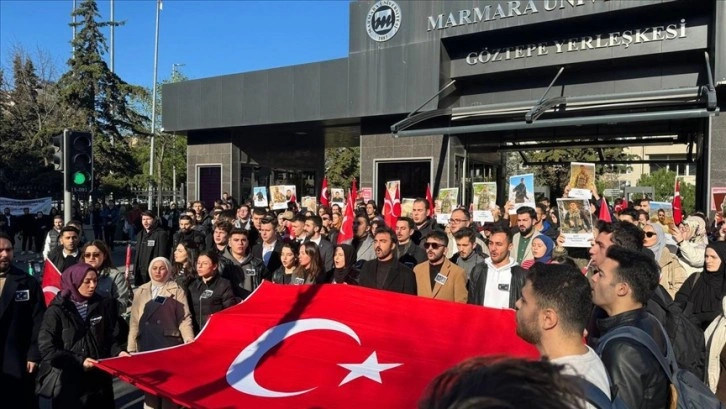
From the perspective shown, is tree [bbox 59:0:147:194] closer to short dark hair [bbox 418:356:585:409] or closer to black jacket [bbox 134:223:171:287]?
black jacket [bbox 134:223:171:287]

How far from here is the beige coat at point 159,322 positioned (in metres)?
5.29

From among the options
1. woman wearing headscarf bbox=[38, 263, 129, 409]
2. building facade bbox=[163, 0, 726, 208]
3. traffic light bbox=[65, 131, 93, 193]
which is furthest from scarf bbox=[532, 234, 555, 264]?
building facade bbox=[163, 0, 726, 208]

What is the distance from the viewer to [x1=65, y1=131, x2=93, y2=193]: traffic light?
30.4 ft

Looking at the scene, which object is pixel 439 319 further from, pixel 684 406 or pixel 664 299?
pixel 684 406

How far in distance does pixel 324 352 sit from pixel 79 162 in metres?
6.93

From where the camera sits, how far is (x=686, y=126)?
18844 millimetres

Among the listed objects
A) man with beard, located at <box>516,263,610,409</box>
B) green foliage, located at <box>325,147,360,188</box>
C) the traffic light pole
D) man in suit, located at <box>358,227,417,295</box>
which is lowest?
man in suit, located at <box>358,227,417,295</box>

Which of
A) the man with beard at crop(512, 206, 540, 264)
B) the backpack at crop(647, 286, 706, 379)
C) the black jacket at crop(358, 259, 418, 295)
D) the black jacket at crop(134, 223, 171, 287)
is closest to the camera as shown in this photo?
the backpack at crop(647, 286, 706, 379)

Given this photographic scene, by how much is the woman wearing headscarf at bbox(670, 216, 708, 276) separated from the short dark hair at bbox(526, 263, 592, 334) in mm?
5197

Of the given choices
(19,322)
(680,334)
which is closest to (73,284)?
(19,322)

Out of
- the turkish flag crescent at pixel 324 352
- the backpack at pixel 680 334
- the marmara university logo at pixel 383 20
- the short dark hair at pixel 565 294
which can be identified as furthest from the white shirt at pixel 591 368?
the marmara university logo at pixel 383 20

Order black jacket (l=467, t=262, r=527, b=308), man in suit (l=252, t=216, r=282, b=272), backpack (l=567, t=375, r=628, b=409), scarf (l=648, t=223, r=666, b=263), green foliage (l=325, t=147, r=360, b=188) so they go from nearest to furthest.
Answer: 1. backpack (l=567, t=375, r=628, b=409)
2. black jacket (l=467, t=262, r=527, b=308)
3. scarf (l=648, t=223, r=666, b=263)
4. man in suit (l=252, t=216, r=282, b=272)
5. green foliage (l=325, t=147, r=360, b=188)

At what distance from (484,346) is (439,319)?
0.46 meters

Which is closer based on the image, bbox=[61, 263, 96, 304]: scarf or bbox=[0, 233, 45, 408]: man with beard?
bbox=[61, 263, 96, 304]: scarf
